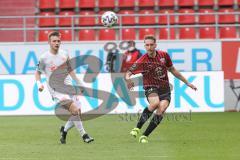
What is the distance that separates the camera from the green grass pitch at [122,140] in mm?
10727

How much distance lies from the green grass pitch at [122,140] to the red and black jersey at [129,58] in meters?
2.94

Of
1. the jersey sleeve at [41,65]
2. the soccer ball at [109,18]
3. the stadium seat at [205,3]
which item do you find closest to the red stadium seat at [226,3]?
the stadium seat at [205,3]

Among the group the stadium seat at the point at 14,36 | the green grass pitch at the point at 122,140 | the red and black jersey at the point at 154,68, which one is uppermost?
the stadium seat at the point at 14,36

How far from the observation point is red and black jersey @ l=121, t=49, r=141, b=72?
70.1 ft

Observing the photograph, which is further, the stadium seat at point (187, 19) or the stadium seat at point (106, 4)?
the stadium seat at point (106, 4)

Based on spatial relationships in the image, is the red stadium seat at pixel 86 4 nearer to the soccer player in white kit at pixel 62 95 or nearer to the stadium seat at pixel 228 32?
the stadium seat at pixel 228 32

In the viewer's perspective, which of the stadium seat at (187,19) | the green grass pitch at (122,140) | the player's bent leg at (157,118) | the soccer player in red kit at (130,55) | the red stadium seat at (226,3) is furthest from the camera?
the red stadium seat at (226,3)

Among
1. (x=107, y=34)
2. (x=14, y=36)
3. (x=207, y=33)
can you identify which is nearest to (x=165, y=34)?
(x=207, y=33)

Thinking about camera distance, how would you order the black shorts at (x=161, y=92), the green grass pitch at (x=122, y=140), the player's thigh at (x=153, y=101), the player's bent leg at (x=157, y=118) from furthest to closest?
1. the black shorts at (x=161, y=92)
2. the player's thigh at (x=153, y=101)
3. the player's bent leg at (x=157, y=118)
4. the green grass pitch at (x=122, y=140)

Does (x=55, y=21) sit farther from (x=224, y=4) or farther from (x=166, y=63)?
(x=166, y=63)

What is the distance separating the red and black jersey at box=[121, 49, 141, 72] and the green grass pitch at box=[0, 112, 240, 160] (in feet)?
9.66

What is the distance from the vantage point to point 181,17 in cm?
2477

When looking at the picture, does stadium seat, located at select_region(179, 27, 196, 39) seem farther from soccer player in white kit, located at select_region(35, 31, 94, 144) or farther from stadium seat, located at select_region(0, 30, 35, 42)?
soccer player in white kit, located at select_region(35, 31, 94, 144)

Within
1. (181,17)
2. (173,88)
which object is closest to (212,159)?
(173,88)
